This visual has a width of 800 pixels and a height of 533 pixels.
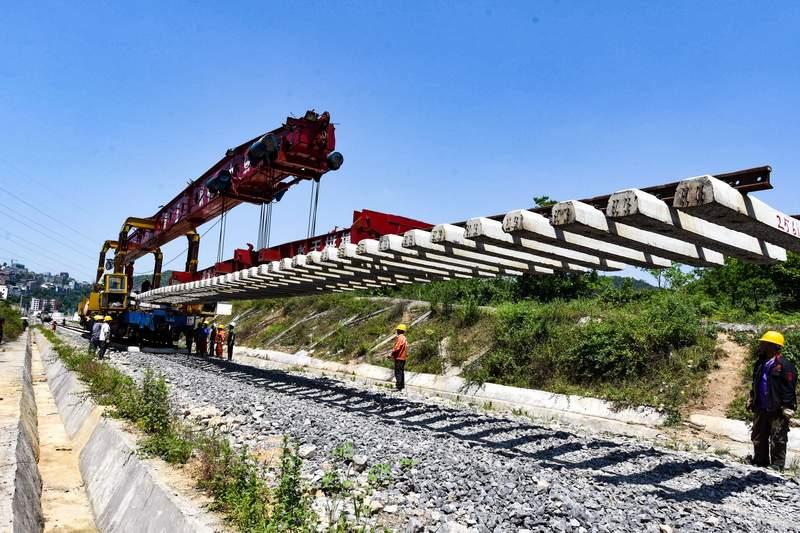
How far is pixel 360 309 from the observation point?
2545 cm

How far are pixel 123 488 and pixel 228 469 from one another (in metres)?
1.68

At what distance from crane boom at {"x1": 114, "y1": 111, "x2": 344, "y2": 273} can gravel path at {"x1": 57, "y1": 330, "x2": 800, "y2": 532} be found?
5639 mm

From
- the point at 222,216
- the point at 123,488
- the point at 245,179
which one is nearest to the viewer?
the point at 123,488

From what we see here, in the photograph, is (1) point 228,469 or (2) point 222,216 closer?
(1) point 228,469

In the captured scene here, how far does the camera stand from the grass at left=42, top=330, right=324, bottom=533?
3.97 metres

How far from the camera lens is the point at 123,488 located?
5.83 m

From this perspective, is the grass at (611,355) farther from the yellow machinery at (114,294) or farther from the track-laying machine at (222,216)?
the yellow machinery at (114,294)

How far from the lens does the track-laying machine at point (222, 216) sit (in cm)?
1321

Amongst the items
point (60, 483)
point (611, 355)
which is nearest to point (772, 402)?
point (611, 355)

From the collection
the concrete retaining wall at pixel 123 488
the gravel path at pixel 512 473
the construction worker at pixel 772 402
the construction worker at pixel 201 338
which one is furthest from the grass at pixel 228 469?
the construction worker at pixel 201 338

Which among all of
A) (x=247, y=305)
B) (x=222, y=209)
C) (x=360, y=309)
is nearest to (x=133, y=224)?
(x=222, y=209)

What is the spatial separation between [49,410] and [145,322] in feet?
29.6

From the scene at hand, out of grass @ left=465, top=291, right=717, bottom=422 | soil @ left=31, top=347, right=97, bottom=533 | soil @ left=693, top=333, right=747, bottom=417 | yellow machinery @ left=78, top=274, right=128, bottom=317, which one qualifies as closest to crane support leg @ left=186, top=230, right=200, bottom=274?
yellow machinery @ left=78, top=274, right=128, bottom=317

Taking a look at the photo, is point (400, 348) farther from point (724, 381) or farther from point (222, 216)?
point (222, 216)
